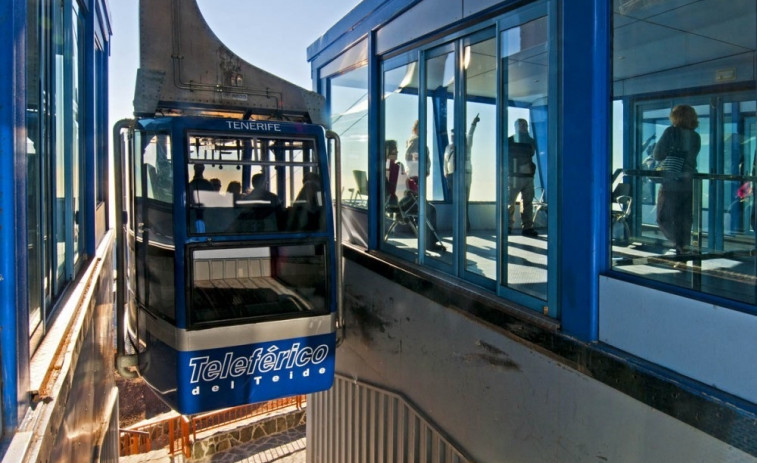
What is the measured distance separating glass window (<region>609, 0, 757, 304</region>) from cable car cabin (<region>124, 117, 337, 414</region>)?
92.0 inches

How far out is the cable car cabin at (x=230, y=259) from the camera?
12.8 feet

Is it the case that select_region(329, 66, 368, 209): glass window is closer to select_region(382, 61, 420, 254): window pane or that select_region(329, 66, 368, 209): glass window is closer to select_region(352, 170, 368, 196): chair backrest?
select_region(352, 170, 368, 196): chair backrest

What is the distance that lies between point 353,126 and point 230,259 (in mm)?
2547

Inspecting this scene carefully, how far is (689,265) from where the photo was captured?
2377 mm

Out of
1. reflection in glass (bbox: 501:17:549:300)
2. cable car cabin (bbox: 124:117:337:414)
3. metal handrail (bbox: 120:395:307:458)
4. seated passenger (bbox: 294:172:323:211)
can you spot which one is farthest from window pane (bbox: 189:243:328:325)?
metal handrail (bbox: 120:395:307:458)

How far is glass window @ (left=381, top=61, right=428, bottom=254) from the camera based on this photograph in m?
4.79

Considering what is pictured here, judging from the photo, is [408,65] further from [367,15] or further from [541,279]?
[541,279]

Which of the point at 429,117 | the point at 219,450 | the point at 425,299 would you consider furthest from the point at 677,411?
the point at 219,450

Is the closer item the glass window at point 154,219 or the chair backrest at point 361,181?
the glass window at point 154,219

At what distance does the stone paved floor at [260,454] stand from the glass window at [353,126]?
5.90 metres

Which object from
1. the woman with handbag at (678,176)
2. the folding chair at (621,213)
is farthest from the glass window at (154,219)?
the woman with handbag at (678,176)

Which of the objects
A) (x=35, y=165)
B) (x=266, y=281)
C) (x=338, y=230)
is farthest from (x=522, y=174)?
(x=35, y=165)

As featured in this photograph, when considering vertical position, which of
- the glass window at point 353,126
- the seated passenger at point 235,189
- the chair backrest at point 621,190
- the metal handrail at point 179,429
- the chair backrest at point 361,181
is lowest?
the metal handrail at point 179,429

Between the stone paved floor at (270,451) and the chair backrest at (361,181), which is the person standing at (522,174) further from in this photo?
the stone paved floor at (270,451)
